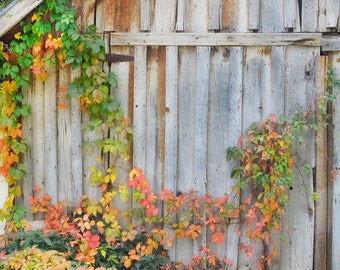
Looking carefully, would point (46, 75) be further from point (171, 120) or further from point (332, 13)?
point (332, 13)

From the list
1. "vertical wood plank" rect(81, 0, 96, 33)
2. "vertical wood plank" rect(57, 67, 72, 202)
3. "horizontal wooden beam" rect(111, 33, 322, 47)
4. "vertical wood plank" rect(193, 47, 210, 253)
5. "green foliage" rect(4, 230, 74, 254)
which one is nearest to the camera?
"green foliage" rect(4, 230, 74, 254)

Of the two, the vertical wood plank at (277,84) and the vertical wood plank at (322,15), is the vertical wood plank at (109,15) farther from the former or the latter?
the vertical wood plank at (322,15)

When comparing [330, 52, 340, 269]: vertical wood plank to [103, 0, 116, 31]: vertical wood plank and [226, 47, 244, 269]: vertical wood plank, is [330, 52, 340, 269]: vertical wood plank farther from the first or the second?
[103, 0, 116, 31]: vertical wood plank

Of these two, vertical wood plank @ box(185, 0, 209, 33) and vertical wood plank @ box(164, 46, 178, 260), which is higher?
vertical wood plank @ box(185, 0, 209, 33)

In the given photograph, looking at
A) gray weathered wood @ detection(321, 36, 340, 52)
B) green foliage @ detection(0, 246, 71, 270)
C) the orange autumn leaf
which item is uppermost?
gray weathered wood @ detection(321, 36, 340, 52)

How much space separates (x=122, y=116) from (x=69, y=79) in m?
0.71

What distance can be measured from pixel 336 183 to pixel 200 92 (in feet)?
5.58

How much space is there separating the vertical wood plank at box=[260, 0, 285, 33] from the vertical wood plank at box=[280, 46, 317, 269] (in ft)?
0.84

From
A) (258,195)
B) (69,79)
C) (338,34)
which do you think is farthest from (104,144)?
(338,34)

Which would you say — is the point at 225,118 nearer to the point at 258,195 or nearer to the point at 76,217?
the point at 258,195

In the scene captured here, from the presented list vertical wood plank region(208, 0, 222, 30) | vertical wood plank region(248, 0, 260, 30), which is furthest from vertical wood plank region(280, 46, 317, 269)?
vertical wood plank region(208, 0, 222, 30)

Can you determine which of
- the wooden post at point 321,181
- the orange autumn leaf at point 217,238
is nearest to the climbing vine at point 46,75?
the orange autumn leaf at point 217,238

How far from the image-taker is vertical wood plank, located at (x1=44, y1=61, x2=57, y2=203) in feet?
18.9

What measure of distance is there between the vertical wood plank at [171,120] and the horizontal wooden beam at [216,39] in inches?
4.6
